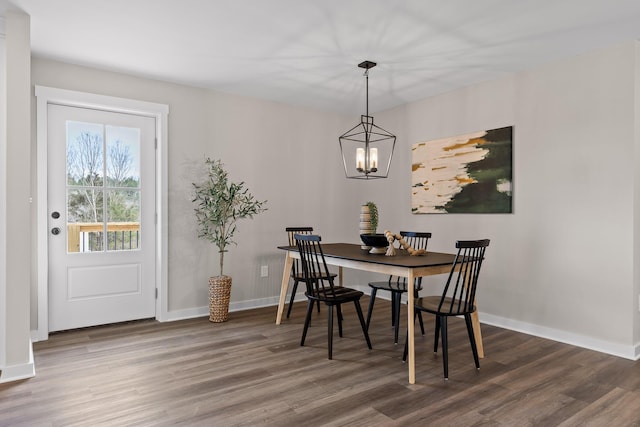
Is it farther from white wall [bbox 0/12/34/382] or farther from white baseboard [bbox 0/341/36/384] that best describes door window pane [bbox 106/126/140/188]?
white baseboard [bbox 0/341/36/384]

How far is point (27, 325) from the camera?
266cm

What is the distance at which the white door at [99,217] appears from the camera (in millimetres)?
3580

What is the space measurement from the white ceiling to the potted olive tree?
1.01 meters

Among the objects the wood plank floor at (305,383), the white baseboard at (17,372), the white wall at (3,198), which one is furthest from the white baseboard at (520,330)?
the white wall at (3,198)

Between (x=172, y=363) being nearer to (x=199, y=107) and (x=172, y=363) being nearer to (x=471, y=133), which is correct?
(x=199, y=107)

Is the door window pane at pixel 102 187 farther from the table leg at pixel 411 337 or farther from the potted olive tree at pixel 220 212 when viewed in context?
the table leg at pixel 411 337

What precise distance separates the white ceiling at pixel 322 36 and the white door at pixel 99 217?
0.59m

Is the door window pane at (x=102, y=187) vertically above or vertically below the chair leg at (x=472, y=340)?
above

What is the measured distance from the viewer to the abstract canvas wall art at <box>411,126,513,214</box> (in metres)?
3.84

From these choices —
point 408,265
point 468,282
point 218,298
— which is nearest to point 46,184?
point 218,298

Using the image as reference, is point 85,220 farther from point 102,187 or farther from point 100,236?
point 102,187

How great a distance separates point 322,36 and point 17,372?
3051 millimetres

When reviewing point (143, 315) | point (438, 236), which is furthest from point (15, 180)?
point (438, 236)

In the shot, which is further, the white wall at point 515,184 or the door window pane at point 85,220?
the door window pane at point 85,220
